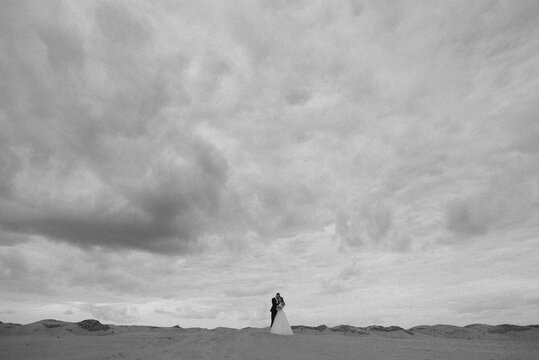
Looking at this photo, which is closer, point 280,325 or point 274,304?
point 280,325

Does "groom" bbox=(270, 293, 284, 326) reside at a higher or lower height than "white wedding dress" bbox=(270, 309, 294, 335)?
higher

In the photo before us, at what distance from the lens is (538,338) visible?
2217cm

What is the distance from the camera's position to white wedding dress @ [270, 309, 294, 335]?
665 inches

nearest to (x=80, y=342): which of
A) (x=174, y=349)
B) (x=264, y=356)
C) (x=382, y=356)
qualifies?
(x=174, y=349)

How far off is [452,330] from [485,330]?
3.10m

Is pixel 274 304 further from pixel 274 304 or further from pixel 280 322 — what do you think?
pixel 280 322

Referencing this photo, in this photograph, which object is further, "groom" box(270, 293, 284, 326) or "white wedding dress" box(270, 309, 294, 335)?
"groom" box(270, 293, 284, 326)

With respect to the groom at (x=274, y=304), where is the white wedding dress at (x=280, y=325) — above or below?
below

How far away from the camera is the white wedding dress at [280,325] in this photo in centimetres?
1689

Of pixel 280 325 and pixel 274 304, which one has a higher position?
pixel 274 304

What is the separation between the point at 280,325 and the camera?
17078mm

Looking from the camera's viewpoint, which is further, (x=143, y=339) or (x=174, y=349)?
(x=143, y=339)

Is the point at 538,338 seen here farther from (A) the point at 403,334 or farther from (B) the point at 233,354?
(B) the point at 233,354

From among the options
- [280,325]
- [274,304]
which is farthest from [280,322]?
[274,304]
